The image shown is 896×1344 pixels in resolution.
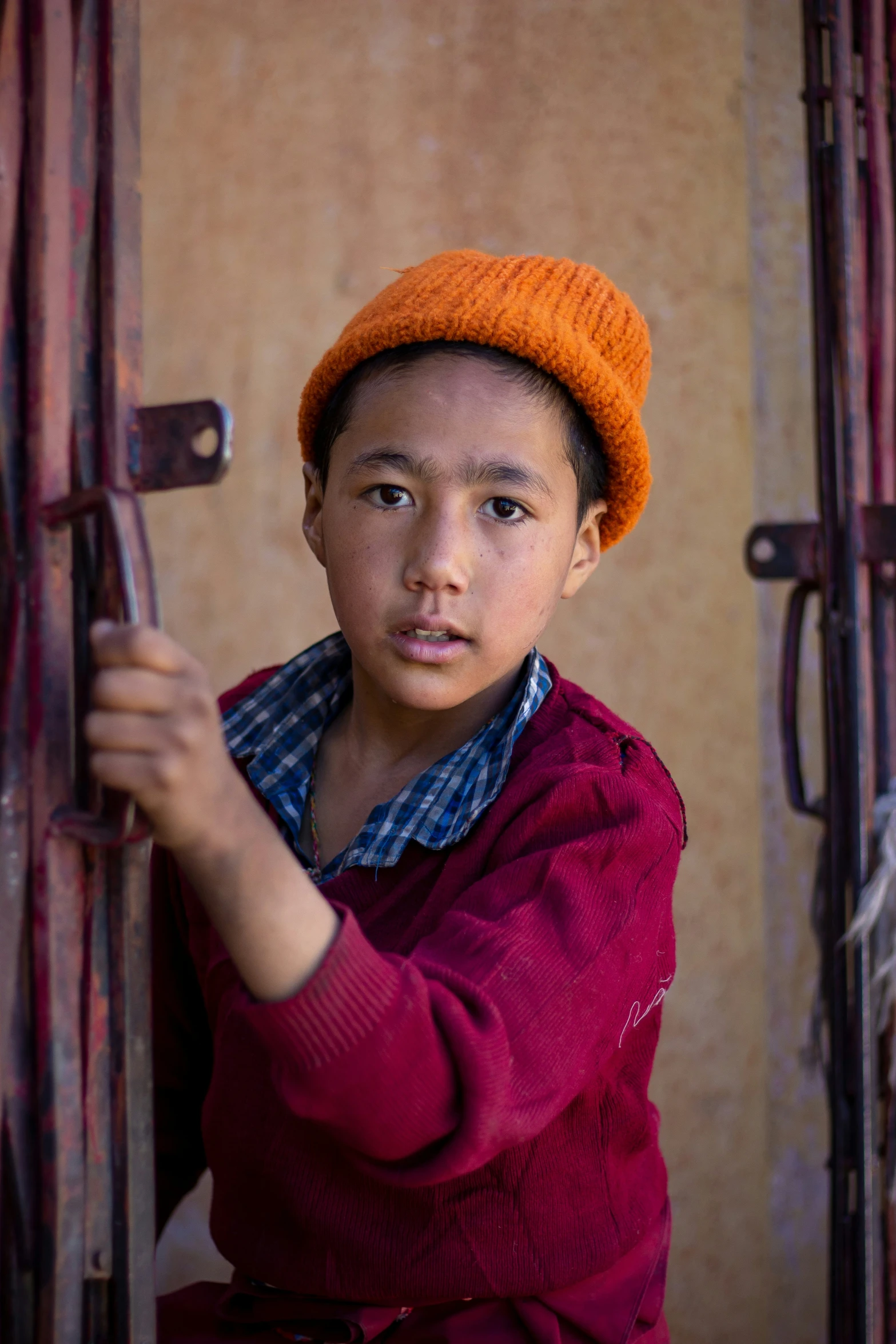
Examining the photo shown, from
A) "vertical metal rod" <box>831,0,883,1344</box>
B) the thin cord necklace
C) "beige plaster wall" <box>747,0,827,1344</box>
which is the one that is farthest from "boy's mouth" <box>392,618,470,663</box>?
"beige plaster wall" <box>747,0,827,1344</box>

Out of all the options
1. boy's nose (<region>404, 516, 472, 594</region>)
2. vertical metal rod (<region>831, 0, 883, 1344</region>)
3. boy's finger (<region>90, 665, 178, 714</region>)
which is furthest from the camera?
vertical metal rod (<region>831, 0, 883, 1344</region>)

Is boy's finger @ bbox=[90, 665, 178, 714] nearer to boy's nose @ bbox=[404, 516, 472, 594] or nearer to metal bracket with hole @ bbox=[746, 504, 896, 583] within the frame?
boy's nose @ bbox=[404, 516, 472, 594]

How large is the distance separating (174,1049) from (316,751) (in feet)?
1.08

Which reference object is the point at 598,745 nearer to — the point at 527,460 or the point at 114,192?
the point at 527,460

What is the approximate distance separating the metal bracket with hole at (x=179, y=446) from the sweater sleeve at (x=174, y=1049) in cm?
58

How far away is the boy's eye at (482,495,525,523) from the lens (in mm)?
1033

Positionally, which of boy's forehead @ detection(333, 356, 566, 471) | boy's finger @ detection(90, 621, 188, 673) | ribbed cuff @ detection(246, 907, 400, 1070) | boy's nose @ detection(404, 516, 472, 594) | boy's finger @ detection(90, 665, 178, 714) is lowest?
ribbed cuff @ detection(246, 907, 400, 1070)

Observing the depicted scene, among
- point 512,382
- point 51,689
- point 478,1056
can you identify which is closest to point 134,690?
point 51,689

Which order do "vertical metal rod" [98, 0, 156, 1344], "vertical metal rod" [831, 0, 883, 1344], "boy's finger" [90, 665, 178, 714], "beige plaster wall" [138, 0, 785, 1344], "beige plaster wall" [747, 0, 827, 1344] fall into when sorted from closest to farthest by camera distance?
"boy's finger" [90, 665, 178, 714]
"vertical metal rod" [98, 0, 156, 1344]
"vertical metal rod" [831, 0, 883, 1344]
"beige plaster wall" [138, 0, 785, 1344]
"beige plaster wall" [747, 0, 827, 1344]

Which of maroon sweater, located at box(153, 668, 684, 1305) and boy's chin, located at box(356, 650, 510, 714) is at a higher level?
boy's chin, located at box(356, 650, 510, 714)

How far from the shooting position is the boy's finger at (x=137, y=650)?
58 centimetres

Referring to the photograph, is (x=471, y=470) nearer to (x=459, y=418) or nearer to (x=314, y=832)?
(x=459, y=418)

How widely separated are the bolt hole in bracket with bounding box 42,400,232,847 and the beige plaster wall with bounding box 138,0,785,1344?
109 centimetres

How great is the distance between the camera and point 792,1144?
2045 millimetres
